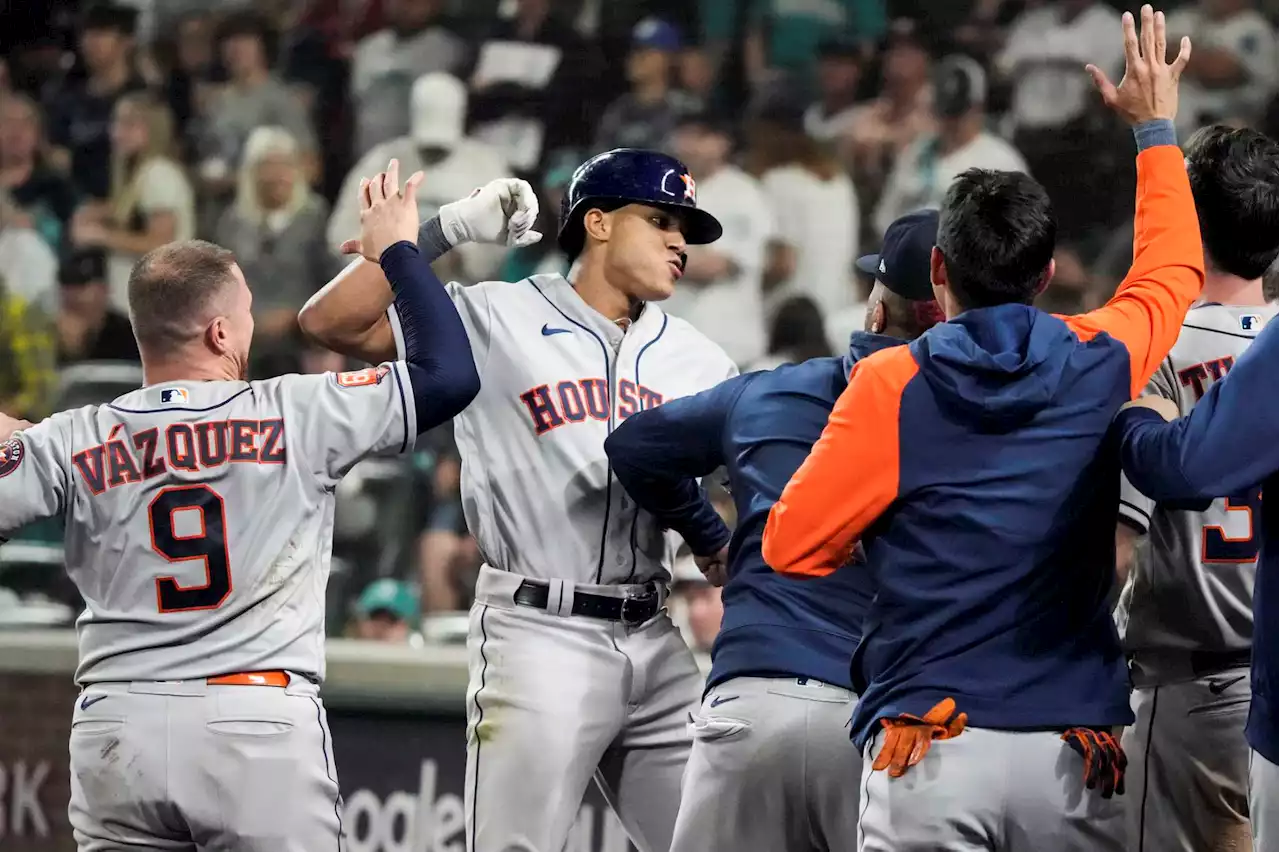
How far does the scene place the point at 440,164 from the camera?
8.11 meters

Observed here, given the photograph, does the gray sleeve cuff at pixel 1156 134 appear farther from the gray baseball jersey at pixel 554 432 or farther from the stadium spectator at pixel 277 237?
the stadium spectator at pixel 277 237

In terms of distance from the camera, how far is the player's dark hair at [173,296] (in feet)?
10.5

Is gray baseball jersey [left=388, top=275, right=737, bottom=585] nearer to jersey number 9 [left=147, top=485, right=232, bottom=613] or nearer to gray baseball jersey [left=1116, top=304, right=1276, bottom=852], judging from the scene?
jersey number 9 [left=147, top=485, right=232, bottom=613]

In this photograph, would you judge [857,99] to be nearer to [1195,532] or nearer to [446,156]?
[446,156]

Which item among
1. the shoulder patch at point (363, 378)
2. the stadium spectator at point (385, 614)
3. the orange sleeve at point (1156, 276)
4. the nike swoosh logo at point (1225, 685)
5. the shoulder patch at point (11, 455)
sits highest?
the orange sleeve at point (1156, 276)

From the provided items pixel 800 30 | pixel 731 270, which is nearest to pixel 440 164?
pixel 731 270

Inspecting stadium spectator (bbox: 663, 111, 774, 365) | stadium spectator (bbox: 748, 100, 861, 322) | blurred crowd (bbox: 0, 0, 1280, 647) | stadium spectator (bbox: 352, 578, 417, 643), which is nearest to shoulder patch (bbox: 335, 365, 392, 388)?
blurred crowd (bbox: 0, 0, 1280, 647)

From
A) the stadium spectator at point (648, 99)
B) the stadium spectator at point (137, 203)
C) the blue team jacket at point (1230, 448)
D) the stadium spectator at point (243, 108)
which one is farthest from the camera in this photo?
the stadium spectator at point (243, 108)

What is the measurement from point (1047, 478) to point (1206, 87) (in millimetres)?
Result: 5316

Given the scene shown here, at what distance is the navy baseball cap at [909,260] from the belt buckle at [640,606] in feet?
3.05

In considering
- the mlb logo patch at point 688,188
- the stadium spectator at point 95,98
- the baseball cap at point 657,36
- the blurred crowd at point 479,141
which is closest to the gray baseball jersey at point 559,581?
the mlb logo patch at point 688,188

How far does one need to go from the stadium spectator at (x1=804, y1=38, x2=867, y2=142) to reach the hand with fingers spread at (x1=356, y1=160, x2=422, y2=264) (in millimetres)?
4668

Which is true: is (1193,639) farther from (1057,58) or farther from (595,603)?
(1057,58)

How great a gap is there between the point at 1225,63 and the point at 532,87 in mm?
3399
